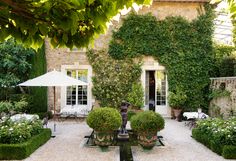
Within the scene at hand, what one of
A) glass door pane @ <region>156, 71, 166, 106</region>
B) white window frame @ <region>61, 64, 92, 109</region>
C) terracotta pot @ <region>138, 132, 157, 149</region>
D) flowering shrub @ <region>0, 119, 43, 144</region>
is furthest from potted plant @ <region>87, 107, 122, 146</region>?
glass door pane @ <region>156, 71, 166, 106</region>

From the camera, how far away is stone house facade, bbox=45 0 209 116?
60.5 ft

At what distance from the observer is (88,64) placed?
18.5 m

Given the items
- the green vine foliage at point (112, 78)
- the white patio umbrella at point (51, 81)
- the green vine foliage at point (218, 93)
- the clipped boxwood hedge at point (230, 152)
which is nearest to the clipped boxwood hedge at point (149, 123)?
the clipped boxwood hedge at point (230, 152)

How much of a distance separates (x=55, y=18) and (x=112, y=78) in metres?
16.0

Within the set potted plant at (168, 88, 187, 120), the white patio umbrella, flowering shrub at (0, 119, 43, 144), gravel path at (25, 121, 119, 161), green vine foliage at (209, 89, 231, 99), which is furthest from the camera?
potted plant at (168, 88, 187, 120)

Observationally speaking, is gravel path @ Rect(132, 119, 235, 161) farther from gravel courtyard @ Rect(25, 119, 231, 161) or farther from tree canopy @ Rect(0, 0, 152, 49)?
tree canopy @ Rect(0, 0, 152, 49)

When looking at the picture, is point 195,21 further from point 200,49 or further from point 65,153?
point 65,153

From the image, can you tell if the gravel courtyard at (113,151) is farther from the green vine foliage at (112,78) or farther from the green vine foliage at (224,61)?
the green vine foliage at (224,61)

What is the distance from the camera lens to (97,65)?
18.3 m

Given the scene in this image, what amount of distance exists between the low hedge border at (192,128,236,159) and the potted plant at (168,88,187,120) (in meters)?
5.75

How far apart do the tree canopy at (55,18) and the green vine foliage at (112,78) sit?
1538cm

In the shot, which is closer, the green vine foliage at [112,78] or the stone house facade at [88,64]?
the green vine foliage at [112,78]

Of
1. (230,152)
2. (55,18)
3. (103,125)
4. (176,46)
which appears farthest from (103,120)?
(176,46)

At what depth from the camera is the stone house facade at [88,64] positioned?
18.5 metres
